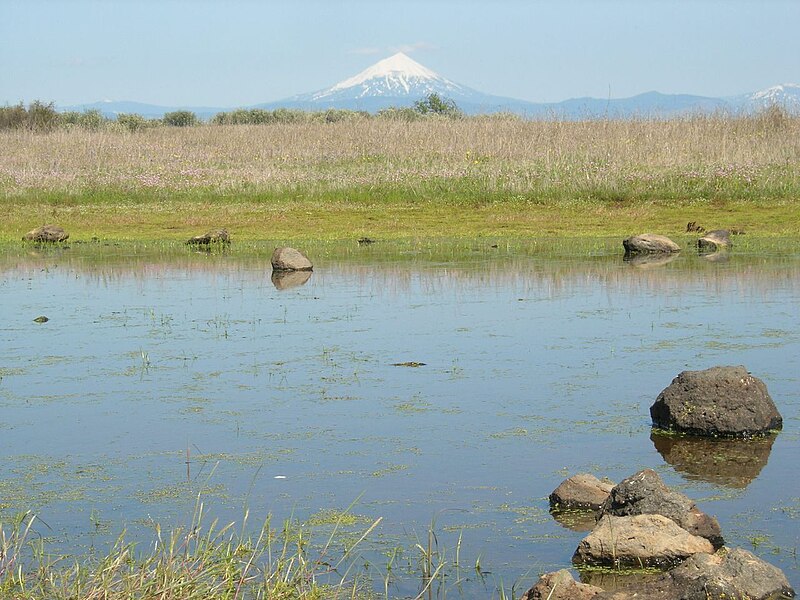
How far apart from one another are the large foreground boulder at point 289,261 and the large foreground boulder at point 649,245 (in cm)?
574

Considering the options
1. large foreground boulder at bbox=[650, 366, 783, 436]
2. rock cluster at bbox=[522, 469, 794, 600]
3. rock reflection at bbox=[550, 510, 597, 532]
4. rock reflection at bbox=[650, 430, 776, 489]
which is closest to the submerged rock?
rock cluster at bbox=[522, 469, 794, 600]

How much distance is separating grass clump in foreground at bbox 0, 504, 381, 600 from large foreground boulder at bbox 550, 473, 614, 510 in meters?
1.42

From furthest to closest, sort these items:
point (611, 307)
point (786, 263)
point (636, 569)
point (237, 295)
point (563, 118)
Result: point (563, 118)
point (786, 263)
point (237, 295)
point (611, 307)
point (636, 569)

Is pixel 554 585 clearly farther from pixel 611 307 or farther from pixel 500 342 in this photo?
pixel 611 307

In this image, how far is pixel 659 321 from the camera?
46.1ft

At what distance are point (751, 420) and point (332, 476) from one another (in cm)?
323

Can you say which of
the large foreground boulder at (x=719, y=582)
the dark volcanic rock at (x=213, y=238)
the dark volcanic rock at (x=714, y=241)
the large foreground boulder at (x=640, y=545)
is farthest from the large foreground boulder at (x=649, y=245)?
the large foreground boulder at (x=719, y=582)

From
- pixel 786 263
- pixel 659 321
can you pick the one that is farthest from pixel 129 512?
pixel 786 263

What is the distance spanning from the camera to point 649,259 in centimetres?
2030

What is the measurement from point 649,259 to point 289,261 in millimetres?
6142

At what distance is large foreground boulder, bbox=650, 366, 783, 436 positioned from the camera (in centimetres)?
893

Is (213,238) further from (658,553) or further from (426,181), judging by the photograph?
(658,553)

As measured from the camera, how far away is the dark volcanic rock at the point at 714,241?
21.6 m

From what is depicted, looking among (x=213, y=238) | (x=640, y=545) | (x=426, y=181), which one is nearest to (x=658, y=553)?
(x=640, y=545)
